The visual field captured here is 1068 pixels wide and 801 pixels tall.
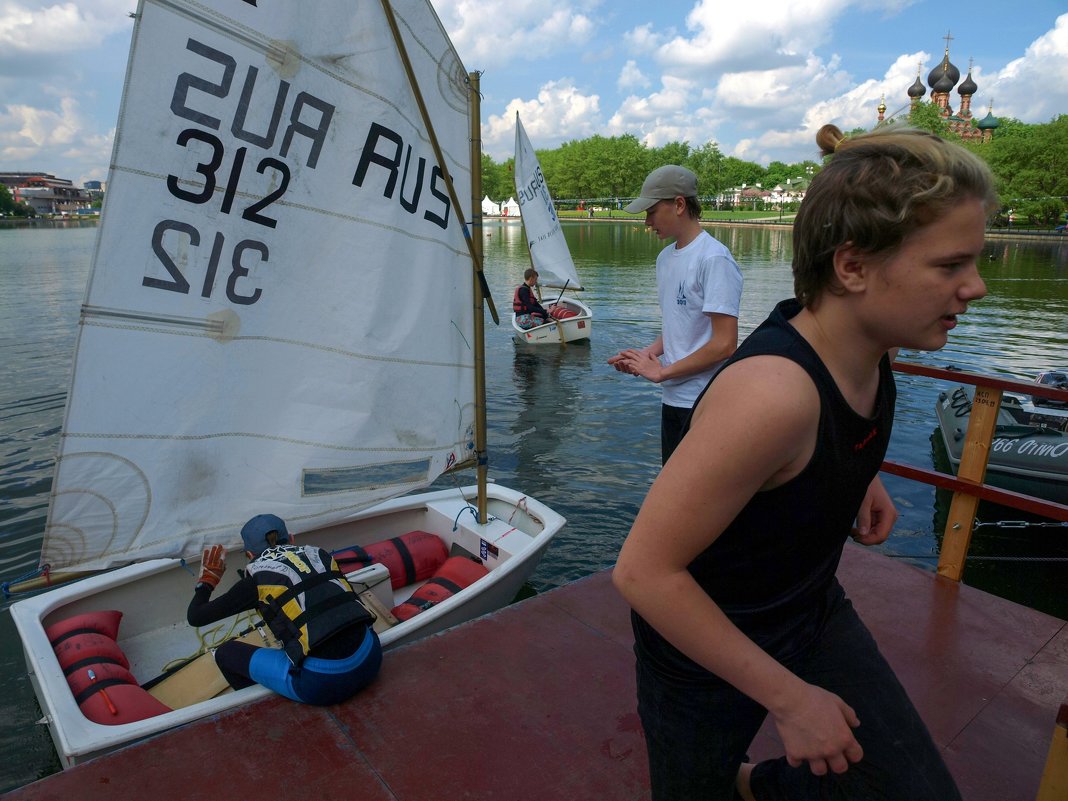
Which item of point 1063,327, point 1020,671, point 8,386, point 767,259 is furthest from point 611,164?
point 1020,671

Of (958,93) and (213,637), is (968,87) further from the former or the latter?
(213,637)

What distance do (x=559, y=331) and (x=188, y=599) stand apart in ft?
39.5

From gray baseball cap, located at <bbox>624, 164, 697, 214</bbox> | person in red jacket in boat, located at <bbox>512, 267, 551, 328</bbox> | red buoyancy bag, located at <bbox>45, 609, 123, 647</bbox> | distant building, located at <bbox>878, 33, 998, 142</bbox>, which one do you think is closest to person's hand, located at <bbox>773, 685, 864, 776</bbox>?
gray baseball cap, located at <bbox>624, 164, 697, 214</bbox>

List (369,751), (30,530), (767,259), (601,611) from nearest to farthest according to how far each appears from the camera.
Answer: (369,751)
(601,611)
(30,530)
(767,259)

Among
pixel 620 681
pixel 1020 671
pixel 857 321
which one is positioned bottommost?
pixel 620 681

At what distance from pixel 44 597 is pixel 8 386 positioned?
33.9ft

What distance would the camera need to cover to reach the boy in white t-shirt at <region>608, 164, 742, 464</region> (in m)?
3.50

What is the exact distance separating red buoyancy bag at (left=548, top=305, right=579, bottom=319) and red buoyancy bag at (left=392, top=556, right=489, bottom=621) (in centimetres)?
1165

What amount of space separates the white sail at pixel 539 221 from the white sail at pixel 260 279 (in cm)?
1219

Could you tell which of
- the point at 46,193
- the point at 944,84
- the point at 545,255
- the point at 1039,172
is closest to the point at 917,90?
the point at 944,84

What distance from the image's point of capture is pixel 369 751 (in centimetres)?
250

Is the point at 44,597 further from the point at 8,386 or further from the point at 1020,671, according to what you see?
the point at 8,386

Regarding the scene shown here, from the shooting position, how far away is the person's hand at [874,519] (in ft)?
6.33

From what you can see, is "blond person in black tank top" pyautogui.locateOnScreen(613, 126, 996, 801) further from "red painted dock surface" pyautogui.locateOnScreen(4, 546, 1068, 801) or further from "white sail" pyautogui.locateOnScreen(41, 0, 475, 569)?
"white sail" pyautogui.locateOnScreen(41, 0, 475, 569)
